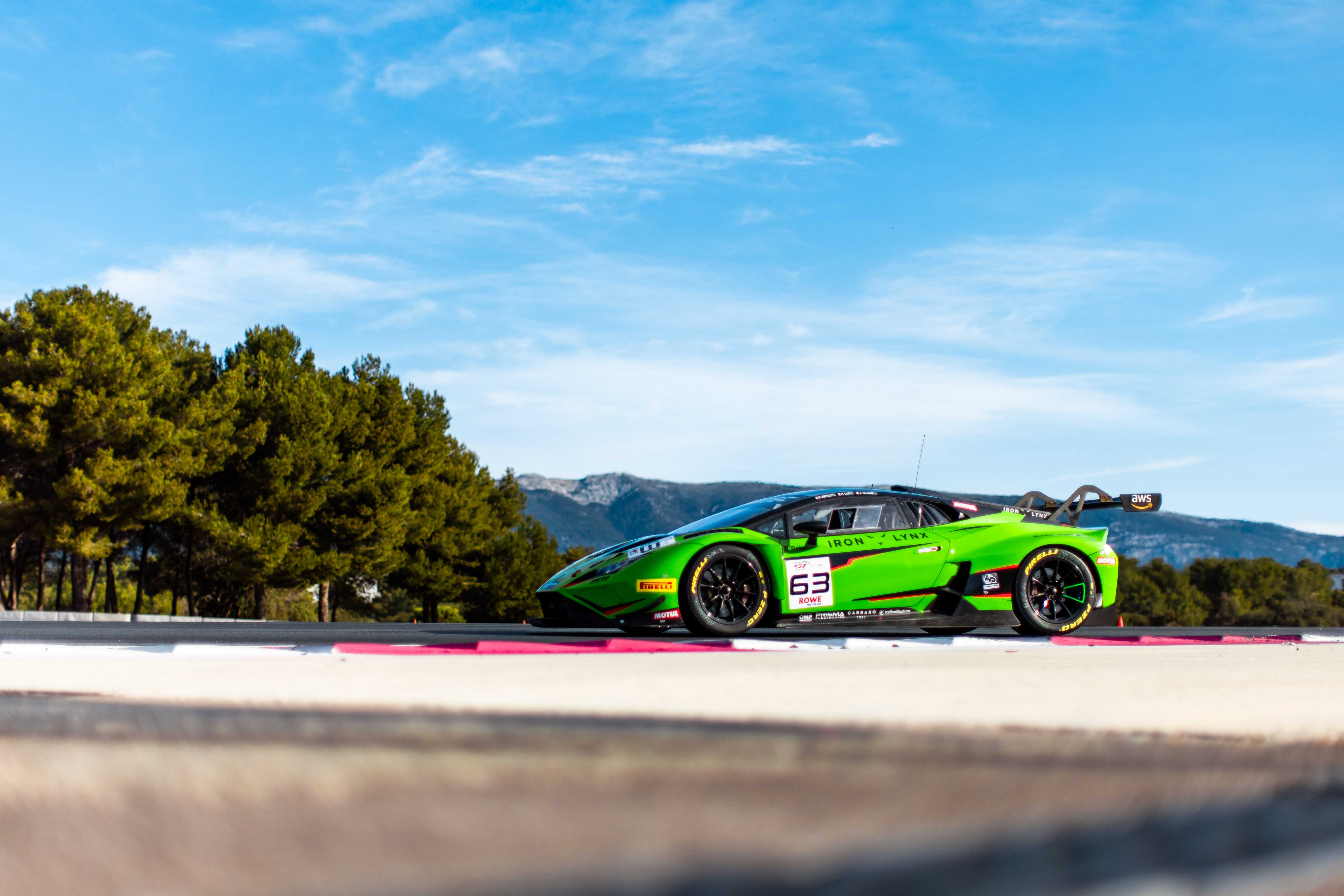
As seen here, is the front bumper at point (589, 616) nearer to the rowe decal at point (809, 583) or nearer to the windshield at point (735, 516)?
the windshield at point (735, 516)

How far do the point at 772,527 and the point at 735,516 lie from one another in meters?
0.36

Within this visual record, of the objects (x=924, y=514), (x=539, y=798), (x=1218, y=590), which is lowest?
(x=1218, y=590)

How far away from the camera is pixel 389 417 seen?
37.9m

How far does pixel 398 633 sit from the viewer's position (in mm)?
9281

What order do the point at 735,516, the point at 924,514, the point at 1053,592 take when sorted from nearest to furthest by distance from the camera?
the point at 735,516 → the point at 924,514 → the point at 1053,592

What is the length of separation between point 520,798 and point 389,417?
37830mm

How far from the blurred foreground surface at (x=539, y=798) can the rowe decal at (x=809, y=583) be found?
5.35m

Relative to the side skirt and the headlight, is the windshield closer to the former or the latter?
the headlight

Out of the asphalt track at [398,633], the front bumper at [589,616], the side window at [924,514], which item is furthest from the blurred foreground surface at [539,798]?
the side window at [924,514]

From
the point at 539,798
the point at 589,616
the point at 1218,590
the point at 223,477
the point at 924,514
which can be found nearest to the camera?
the point at 539,798

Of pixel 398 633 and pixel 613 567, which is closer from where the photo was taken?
pixel 613 567

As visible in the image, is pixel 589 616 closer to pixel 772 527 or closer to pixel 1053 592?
pixel 772 527

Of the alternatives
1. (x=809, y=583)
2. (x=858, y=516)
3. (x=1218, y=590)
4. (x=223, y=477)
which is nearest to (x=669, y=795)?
(x=809, y=583)

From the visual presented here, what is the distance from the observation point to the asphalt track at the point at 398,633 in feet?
23.5
